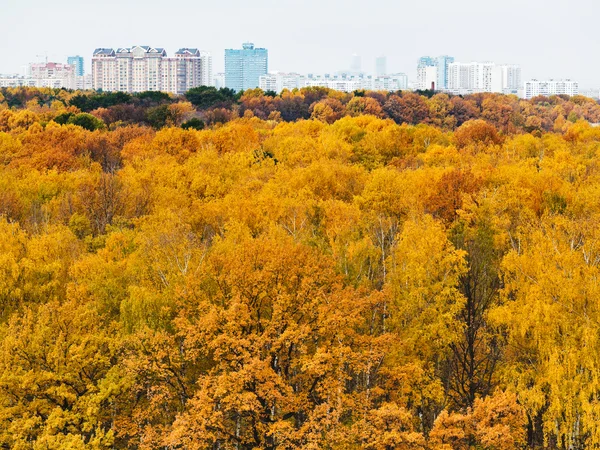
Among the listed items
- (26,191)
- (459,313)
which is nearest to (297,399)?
(459,313)

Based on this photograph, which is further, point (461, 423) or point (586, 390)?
point (586, 390)

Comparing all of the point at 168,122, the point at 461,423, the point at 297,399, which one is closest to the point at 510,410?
the point at 461,423

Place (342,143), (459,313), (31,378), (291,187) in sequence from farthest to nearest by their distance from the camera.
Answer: (342,143) < (291,187) < (459,313) < (31,378)

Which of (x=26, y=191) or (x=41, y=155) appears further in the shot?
(x=41, y=155)

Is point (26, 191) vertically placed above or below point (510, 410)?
above

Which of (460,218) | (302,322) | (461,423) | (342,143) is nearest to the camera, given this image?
(461,423)

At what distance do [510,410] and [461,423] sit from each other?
129 cm

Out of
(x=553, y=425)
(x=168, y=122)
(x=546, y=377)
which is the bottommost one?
(x=553, y=425)

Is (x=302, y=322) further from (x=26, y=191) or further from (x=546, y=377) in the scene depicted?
(x=26, y=191)

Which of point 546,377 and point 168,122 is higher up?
point 168,122

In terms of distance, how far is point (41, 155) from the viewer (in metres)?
48.2

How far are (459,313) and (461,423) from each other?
5.89 m

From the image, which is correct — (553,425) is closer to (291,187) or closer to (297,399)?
(297,399)

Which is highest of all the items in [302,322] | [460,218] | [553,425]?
[460,218]
